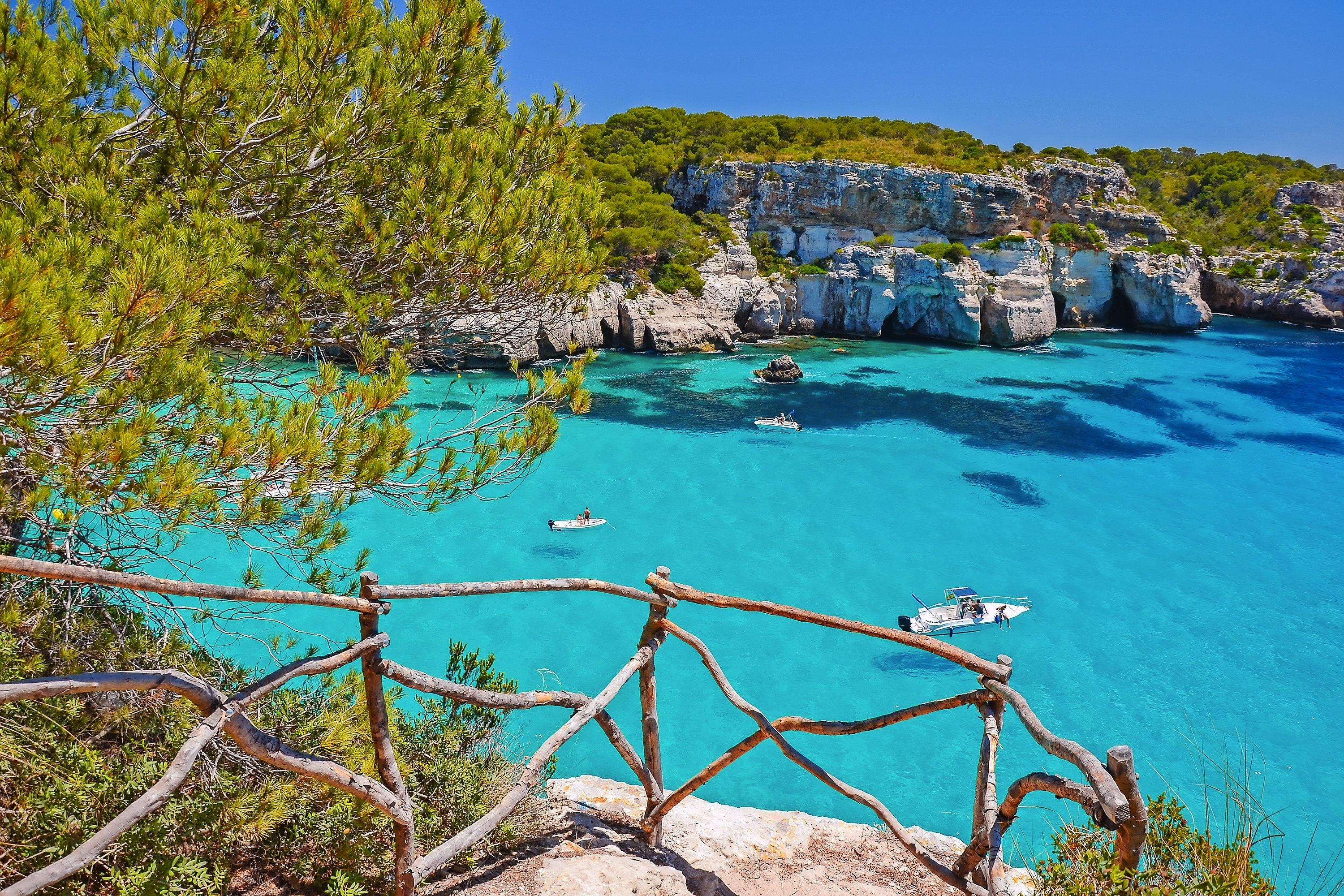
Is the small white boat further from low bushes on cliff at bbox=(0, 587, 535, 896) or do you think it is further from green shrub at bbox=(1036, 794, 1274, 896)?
green shrub at bbox=(1036, 794, 1274, 896)

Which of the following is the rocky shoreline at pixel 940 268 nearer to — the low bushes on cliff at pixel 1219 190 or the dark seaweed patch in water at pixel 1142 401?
the low bushes on cliff at pixel 1219 190

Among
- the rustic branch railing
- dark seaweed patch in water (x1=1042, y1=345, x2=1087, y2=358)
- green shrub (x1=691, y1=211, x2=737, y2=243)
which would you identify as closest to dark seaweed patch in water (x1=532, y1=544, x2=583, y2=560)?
the rustic branch railing

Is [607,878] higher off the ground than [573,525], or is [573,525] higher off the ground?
[607,878]

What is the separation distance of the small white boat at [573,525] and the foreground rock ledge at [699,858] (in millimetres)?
9075

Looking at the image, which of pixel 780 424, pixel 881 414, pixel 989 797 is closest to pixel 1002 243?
pixel 881 414

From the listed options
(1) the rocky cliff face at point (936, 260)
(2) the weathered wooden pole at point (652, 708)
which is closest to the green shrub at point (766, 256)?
(1) the rocky cliff face at point (936, 260)

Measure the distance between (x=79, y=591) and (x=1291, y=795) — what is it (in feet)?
36.0

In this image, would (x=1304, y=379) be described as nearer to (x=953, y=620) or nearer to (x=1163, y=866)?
(x=953, y=620)

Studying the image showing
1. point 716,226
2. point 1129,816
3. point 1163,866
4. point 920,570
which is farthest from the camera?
point 716,226

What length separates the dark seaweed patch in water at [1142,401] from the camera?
20641mm

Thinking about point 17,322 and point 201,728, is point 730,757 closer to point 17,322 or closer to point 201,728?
point 201,728

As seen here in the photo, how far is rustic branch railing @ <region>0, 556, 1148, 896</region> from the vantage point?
1743 millimetres

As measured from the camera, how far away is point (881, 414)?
22.2m

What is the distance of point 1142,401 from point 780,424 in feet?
43.3
